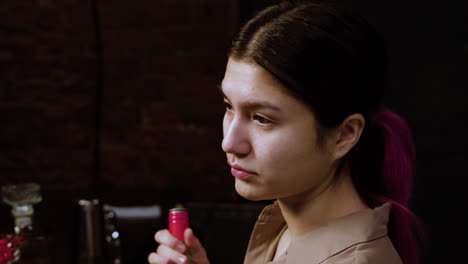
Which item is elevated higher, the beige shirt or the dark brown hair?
the dark brown hair

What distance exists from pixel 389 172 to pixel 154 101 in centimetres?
120

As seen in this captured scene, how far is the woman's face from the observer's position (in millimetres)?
885

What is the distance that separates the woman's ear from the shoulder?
15 cm

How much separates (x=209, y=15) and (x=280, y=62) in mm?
1197

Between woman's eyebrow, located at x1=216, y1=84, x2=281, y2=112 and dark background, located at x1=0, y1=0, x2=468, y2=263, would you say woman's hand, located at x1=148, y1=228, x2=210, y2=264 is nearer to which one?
woman's eyebrow, located at x1=216, y1=84, x2=281, y2=112

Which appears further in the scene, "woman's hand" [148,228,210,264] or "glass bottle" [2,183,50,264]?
"glass bottle" [2,183,50,264]

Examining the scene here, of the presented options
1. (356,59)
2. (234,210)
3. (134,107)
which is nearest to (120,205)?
(134,107)

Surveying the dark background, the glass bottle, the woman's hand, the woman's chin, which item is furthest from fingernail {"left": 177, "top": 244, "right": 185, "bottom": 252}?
the dark background

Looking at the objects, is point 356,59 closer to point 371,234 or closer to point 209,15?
point 371,234

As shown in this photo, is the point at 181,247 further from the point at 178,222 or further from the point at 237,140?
the point at 237,140

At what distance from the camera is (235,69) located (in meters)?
0.93

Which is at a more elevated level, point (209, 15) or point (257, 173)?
point (209, 15)

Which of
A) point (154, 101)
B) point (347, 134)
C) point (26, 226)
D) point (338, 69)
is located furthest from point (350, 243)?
point (154, 101)

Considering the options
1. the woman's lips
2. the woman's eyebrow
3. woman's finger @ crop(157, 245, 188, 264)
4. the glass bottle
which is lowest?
the glass bottle
